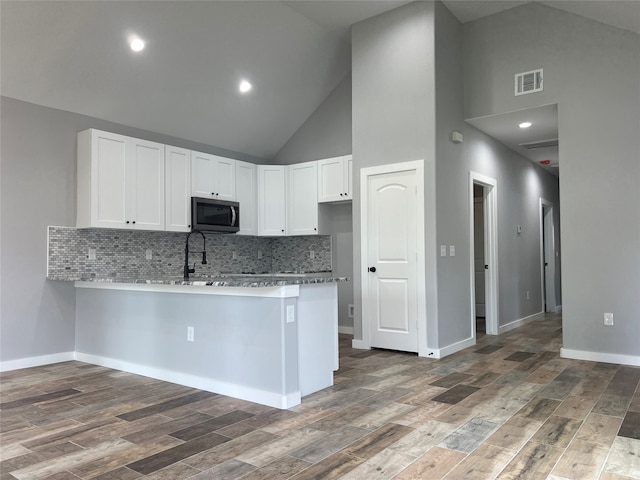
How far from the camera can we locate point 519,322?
6.81 meters

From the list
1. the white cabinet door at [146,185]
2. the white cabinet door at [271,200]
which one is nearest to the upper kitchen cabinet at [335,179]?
the white cabinet door at [271,200]

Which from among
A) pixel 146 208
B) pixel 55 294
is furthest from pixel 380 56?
pixel 55 294

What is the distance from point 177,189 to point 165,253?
794 mm

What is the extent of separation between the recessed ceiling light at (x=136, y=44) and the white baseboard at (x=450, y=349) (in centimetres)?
408

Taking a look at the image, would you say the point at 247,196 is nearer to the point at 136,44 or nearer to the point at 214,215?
the point at 214,215

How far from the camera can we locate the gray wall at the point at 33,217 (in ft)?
14.4

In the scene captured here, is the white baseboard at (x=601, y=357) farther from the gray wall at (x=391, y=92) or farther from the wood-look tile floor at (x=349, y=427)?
the gray wall at (x=391, y=92)

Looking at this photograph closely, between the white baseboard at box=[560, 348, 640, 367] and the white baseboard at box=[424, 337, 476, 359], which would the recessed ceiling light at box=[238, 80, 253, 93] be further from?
the white baseboard at box=[560, 348, 640, 367]

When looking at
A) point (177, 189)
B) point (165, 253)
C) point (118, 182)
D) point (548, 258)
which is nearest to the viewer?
point (118, 182)

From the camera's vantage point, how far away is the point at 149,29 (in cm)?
453

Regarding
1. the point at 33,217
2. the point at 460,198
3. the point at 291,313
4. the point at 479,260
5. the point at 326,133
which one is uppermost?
the point at 326,133

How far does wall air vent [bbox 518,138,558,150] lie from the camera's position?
6.29m

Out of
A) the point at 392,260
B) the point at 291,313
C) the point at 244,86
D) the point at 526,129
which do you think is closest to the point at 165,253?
the point at 244,86

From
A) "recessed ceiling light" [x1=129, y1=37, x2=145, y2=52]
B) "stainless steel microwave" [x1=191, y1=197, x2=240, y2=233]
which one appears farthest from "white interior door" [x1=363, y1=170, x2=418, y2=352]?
"recessed ceiling light" [x1=129, y1=37, x2=145, y2=52]
